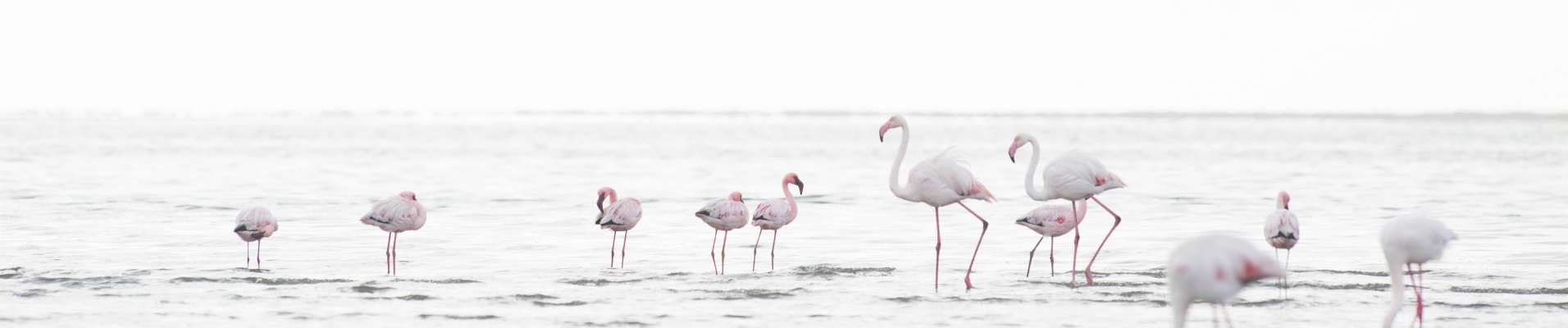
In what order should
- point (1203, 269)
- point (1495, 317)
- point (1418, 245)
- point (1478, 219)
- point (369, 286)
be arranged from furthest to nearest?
point (1478, 219)
point (369, 286)
point (1495, 317)
point (1418, 245)
point (1203, 269)

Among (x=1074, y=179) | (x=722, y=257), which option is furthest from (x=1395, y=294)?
(x=722, y=257)

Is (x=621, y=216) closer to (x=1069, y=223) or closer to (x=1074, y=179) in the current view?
(x=1069, y=223)

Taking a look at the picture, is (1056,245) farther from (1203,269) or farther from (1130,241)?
(1203,269)

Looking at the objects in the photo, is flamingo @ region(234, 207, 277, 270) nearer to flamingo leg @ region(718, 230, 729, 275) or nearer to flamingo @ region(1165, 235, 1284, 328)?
flamingo leg @ region(718, 230, 729, 275)

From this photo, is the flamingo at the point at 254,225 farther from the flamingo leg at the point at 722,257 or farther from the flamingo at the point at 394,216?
the flamingo leg at the point at 722,257

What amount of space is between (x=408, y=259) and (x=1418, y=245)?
6.80 meters

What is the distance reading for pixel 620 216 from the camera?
9.91 metres

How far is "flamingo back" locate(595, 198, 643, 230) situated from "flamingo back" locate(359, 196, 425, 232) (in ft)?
4.13

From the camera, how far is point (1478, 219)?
45.8ft

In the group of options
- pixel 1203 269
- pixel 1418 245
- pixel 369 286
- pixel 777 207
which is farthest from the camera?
pixel 777 207

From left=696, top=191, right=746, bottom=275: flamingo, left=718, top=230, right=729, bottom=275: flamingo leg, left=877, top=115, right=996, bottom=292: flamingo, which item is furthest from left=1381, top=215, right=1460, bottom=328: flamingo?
left=696, top=191, right=746, bottom=275: flamingo

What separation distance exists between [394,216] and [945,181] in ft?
12.4

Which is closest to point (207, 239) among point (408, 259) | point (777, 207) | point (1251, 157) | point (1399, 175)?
point (408, 259)

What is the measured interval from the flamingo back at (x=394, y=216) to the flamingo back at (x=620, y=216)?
4.13ft
